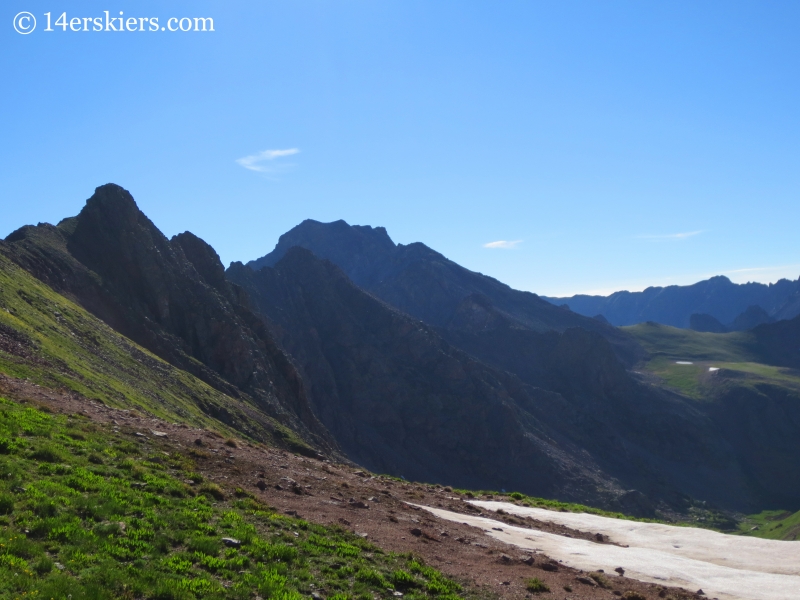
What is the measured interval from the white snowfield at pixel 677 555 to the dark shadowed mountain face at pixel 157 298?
201 ft

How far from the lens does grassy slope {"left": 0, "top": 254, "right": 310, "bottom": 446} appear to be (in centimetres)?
3953

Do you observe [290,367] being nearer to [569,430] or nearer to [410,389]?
[410,389]

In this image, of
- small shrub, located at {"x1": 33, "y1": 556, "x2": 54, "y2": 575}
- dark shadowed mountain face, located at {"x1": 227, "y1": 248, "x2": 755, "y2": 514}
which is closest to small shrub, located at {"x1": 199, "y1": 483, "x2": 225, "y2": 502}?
small shrub, located at {"x1": 33, "y1": 556, "x2": 54, "y2": 575}

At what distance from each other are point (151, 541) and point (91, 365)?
40.9 metres

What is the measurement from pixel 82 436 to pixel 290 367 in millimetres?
87653

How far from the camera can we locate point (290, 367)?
108m

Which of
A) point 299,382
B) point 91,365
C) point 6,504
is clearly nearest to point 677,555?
point 6,504

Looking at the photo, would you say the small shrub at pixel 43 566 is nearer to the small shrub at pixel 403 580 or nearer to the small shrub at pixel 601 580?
the small shrub at pixel 403 580

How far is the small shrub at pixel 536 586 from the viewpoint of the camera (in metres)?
16.2

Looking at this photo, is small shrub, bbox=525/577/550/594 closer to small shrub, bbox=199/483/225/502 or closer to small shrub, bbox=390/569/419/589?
small shrub, bbox=390/569/419/589

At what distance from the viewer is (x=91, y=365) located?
5003cm

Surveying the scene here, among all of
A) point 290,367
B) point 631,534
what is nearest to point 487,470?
point 290,367

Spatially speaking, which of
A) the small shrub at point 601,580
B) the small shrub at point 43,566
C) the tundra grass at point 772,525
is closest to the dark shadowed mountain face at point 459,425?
the tundra grass at point 772,525

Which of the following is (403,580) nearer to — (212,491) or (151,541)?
(151,541)
